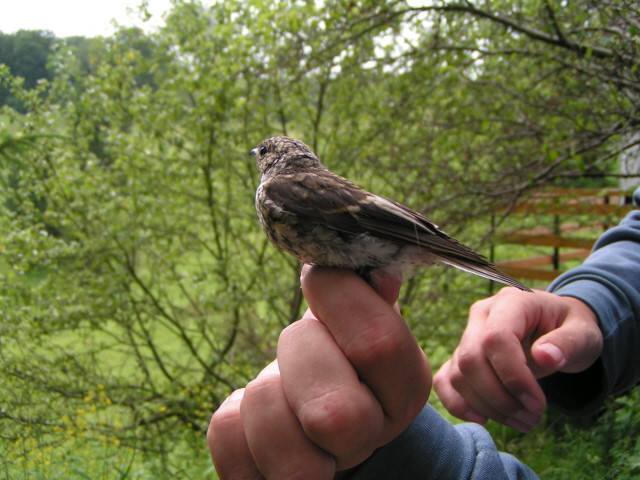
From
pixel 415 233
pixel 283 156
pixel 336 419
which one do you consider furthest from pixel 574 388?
pixel 283 156

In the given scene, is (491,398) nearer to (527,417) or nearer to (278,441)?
(527,417)

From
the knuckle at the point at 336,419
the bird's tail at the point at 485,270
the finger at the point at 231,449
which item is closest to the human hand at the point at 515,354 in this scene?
the bird's tail at the point at 485,270

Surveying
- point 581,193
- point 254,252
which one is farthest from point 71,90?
point 581,193

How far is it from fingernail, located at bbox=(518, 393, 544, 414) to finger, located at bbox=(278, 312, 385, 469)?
0.59 m

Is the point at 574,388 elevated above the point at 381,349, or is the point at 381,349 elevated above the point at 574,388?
the point at 381,349

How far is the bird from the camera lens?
4.46ft

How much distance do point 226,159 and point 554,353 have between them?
4.79 m

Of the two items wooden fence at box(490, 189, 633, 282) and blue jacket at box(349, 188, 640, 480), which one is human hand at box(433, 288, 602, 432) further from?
wooden fence at box(490, 189, 633, 282)

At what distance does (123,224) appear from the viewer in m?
4.86

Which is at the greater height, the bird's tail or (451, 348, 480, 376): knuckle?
the bird's tail

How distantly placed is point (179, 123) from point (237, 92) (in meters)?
0.99

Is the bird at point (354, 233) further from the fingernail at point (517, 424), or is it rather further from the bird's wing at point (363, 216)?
the fingernail at point (517, 424)

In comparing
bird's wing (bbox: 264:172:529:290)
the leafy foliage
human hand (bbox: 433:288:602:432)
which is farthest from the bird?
the leafy foliage

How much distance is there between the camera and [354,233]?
140cm
